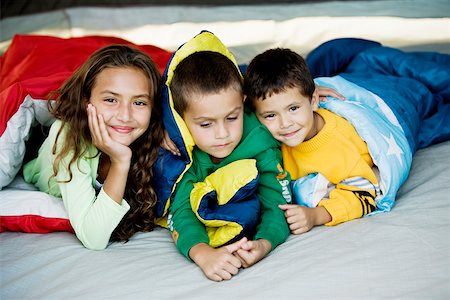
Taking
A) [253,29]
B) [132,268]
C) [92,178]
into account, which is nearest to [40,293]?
[132,268]

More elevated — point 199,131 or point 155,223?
point 199,131

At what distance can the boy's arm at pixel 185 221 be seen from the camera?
127 centimetres

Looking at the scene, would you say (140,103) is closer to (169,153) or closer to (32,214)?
(169,153)

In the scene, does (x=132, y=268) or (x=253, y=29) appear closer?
(x=132, y=268)

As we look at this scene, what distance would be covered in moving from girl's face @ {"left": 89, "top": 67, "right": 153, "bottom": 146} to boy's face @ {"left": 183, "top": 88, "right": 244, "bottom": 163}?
4.4 inches

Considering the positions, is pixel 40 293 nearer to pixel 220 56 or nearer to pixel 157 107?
pixel 157 107

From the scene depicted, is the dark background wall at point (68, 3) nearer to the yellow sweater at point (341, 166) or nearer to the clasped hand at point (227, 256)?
the yellow sweater at point (341, 166)

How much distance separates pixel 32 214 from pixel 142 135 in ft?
1.04

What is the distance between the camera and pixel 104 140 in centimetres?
134

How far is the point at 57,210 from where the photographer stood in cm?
140

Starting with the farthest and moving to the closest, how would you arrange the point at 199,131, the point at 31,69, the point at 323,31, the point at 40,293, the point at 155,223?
the point at 323,31
the point at 31,69
the point at 155,223
the point at 199,131
the point at 40,293

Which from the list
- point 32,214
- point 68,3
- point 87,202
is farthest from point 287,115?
point 68,3

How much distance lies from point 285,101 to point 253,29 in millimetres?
1154

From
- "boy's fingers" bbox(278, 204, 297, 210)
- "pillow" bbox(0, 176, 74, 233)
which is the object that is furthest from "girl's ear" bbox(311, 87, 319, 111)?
"pillow" bbox(0, 176, 74, 233)
